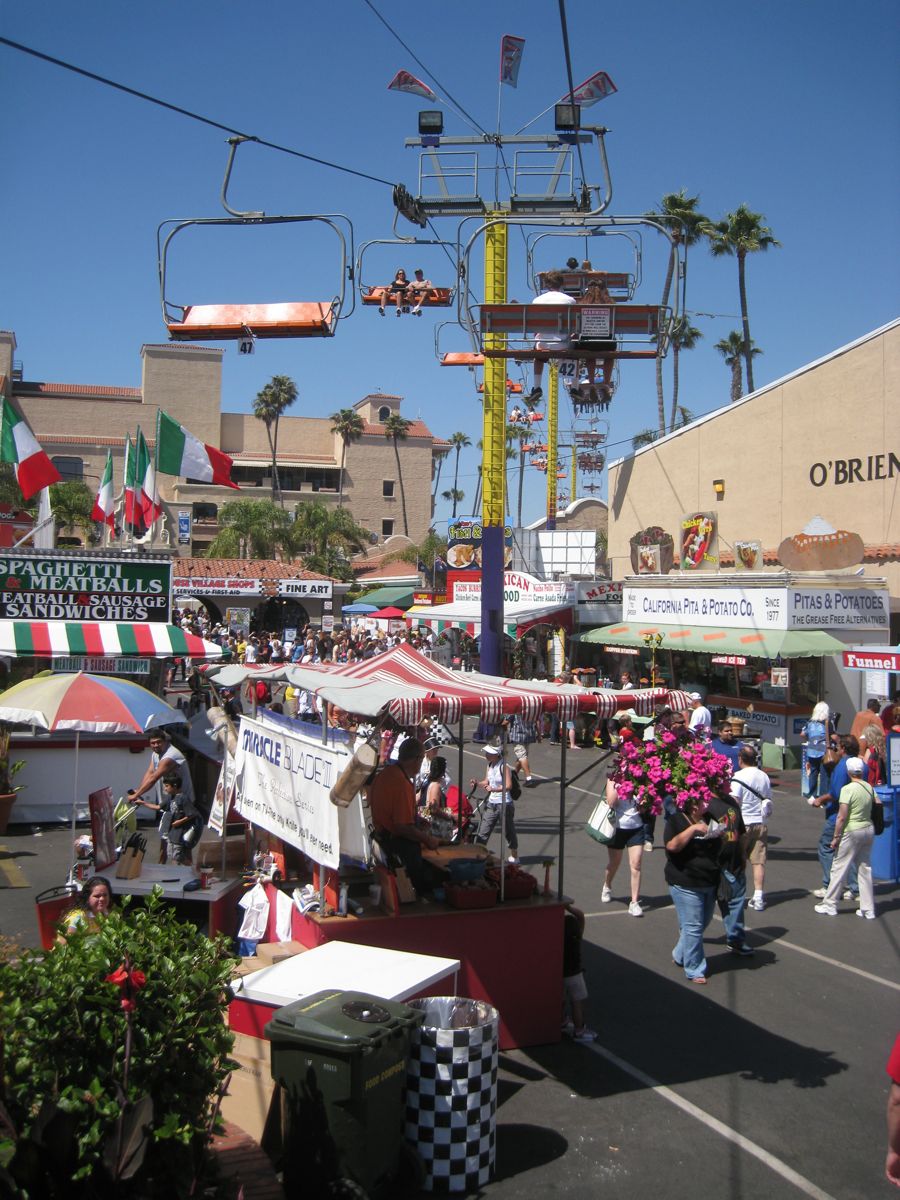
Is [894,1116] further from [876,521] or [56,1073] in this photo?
[876,521]

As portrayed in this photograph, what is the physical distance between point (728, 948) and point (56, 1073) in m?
7.08

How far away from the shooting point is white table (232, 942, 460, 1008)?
5.36 metres

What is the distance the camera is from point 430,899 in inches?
275

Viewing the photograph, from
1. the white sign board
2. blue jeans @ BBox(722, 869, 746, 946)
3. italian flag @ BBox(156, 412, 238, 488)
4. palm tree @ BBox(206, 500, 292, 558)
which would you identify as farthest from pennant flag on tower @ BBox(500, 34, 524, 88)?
palm tree @ BBox(206, 500, 292, 558)

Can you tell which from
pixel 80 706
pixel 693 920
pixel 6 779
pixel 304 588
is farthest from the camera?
pixel 304 588

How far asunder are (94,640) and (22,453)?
14.8ft

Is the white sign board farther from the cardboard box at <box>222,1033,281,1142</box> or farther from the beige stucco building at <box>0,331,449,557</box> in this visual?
the cardboard box at <box>222,1033,281,1142</box>

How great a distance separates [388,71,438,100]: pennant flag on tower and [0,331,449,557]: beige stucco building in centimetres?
6073

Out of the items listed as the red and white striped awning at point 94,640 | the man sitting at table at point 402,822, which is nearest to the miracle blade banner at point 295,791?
the man sitting at table at point 402,822

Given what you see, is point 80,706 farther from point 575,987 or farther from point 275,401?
point 275,401

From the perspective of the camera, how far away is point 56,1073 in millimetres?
3686

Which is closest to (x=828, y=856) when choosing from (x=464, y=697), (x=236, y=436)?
(x=464, y=697)

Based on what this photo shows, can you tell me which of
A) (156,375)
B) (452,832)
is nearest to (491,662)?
(452,832)

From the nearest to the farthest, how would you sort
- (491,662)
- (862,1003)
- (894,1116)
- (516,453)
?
(894,1116), (862,1003), (491,662), (516,453)
